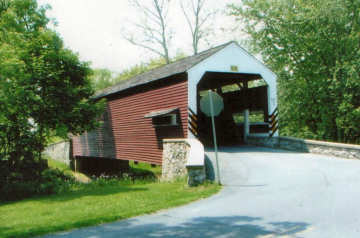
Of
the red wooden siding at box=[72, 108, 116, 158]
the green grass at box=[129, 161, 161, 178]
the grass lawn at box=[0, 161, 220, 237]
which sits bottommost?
the green grass at box=[129, 161, 161, 178]

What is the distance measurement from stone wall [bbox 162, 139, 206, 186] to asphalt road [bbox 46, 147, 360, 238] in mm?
849

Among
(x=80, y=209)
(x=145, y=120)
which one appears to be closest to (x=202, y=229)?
(x=80, y=209)

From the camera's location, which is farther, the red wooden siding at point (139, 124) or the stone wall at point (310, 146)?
the red wooden siding at point (139, 124)

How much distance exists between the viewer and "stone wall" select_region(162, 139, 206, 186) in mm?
9406

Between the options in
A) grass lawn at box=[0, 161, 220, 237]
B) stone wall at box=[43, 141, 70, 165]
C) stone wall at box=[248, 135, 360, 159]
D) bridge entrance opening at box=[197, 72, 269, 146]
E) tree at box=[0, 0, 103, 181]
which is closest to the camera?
grass lawn at box=[0, 161, 220, 237]

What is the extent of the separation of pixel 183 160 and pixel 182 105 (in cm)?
317

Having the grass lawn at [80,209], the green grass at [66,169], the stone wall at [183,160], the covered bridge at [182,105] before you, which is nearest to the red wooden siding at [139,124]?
the covered bridge at [182,105]

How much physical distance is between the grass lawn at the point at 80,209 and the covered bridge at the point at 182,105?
16.6 ft

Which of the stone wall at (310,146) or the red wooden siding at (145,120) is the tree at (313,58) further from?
the red wooden siding at (145,120)

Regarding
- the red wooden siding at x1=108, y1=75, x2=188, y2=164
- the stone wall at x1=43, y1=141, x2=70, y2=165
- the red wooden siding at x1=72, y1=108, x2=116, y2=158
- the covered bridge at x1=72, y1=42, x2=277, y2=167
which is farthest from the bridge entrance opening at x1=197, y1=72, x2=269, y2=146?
the stone wall at x1=43, y1=141, x2=70, y2=165

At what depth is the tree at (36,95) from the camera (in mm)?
12000

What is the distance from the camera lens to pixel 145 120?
663 inches

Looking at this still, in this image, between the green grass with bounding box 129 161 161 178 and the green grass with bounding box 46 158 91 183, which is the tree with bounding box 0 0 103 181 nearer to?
the green grass with bounding box 46 158 91 183

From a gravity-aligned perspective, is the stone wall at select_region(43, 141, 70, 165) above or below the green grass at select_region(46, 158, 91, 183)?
above
